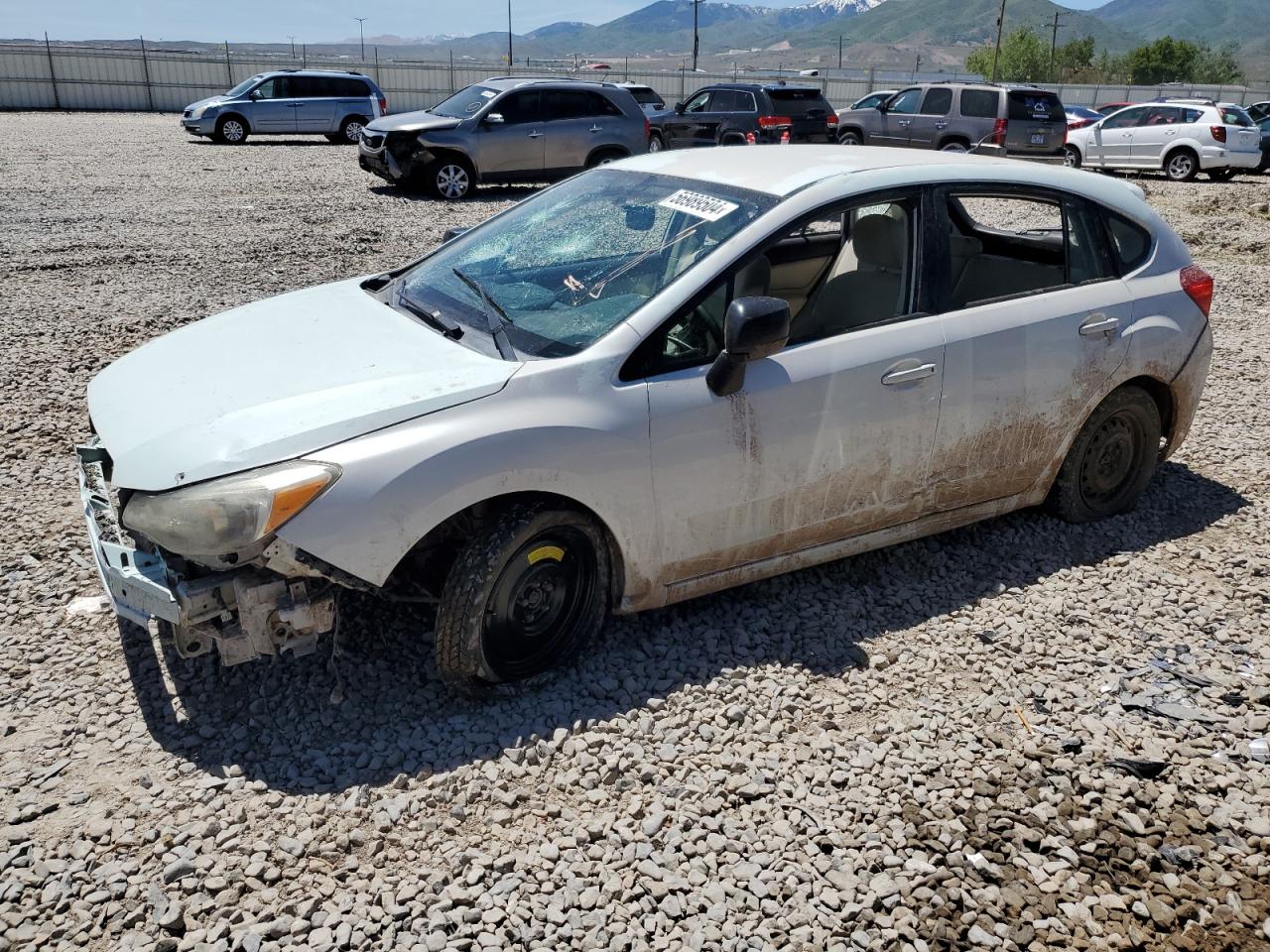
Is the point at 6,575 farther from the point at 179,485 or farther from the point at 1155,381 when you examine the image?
the point at 1155,381

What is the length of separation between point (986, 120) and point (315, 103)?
15.6 metres

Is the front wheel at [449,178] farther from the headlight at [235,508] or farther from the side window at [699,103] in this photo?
the headlight at [235,508]

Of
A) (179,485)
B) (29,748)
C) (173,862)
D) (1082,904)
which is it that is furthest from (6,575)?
(1082,904)

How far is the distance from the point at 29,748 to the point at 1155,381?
194 inches

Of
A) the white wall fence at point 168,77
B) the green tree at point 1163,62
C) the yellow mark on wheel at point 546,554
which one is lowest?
the yellow mark on wheel at point 546,554

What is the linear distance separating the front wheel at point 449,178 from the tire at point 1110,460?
12597 mm

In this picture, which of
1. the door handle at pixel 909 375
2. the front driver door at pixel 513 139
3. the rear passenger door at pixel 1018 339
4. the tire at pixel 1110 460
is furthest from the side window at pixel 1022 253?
the front driver door at pixel 513 139

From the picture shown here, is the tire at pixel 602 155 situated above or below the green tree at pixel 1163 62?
below

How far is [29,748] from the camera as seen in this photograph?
3.40m

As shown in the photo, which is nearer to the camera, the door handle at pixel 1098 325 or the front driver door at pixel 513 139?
the door handle at pixel 1098 325

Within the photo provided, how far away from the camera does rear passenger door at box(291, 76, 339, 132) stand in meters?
25.3

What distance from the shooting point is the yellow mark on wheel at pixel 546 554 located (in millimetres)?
3543

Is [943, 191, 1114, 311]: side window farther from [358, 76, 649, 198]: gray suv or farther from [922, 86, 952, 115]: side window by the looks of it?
[922, 86, 952, 115]: side window

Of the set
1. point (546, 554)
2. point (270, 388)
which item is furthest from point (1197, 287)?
point (270, 388)
